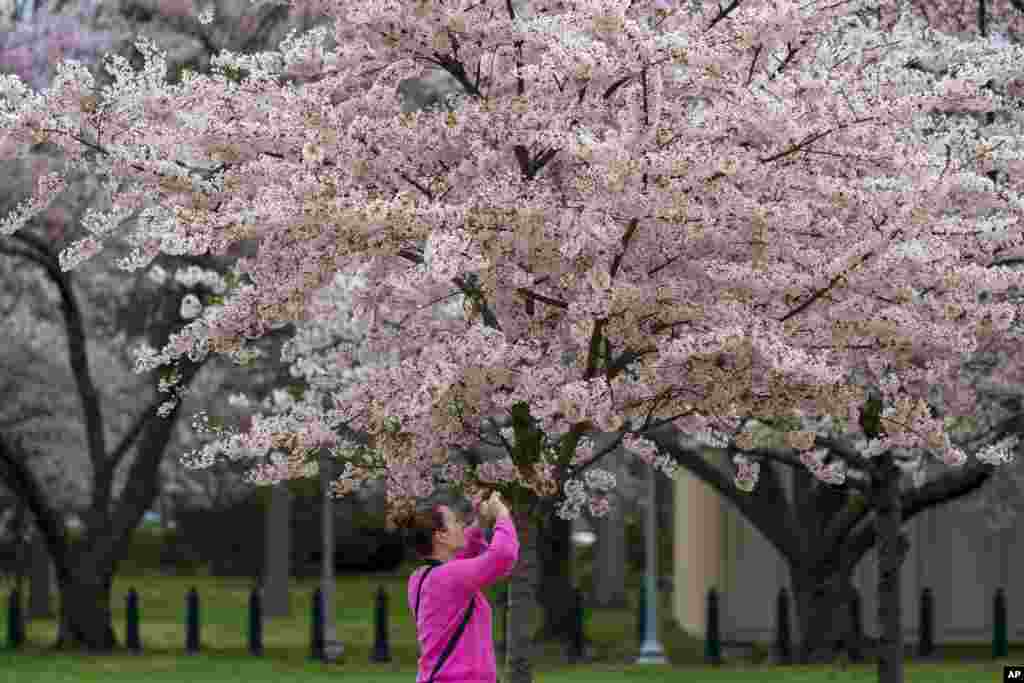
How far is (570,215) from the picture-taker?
8.77 meters

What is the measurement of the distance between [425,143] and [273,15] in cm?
1383

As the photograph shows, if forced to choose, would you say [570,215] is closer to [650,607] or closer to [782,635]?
[650,607]

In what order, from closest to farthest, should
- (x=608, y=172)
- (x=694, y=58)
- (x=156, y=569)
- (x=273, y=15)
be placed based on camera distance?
1. (x=608, y=172)
2. (x=694, y=58)
3. (x=273, y=15)
4. (x=156, y=569)

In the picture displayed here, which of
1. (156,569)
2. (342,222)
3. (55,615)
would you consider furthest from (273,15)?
(156,569)

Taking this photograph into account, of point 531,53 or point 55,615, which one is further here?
point 55,615

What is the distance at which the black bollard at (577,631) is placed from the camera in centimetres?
2317

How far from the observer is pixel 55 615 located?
120 feet

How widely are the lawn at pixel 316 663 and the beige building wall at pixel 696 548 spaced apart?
1.62 feet

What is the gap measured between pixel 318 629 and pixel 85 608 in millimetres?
3151

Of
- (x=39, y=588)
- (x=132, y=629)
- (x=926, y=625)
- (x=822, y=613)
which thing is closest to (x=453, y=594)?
(x=822, y=613)

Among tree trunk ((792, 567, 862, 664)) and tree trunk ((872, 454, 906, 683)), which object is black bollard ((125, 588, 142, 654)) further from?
tree trunk ((872, 454, 906, 683))

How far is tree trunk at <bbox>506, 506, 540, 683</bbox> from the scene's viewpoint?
9.74 metres

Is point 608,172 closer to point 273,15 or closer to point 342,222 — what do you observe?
point 342,222

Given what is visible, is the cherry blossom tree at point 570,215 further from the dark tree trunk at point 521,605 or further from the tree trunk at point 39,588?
the tree trunk at point 39,588
